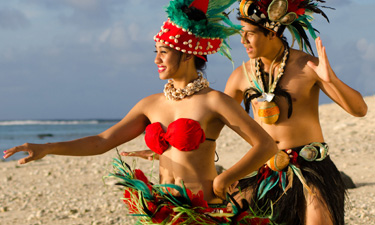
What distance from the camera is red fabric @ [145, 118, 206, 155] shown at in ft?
10.7

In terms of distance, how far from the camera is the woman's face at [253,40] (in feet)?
14.4

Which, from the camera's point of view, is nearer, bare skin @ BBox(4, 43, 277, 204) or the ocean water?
bare skin @ BBox(4, 43, 277, 204)

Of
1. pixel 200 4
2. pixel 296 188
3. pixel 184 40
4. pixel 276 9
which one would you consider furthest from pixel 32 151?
pixel 276 9

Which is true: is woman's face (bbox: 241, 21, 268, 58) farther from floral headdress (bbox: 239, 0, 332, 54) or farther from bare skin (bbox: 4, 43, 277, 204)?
bare skin (bbox: 4, 43, 277, 204)

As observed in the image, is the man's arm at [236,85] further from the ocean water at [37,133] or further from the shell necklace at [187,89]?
the ocean water at [37,133]

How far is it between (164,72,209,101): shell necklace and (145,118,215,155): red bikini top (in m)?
0.20

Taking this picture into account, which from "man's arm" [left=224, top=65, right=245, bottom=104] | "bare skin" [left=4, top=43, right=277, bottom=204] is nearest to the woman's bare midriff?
"bare skin" [left=4, top=43, right=277, bottom=204]

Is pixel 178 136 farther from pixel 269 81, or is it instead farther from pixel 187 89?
pixel 269 81

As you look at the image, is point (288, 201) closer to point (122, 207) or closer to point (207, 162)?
point (207, 162)

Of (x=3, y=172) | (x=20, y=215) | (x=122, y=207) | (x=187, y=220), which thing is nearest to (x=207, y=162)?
(x=187, y=220)

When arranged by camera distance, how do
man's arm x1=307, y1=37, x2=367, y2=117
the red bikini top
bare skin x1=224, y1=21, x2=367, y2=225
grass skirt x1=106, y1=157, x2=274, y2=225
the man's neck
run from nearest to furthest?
1. grass skirt x1=106, y1=157, x2=274, y2=225
2. the red bikini top
3. man's arm x1=307, y1=37, x2=367, y2=117
4. bare skin x1=224, y1=21, x2=367, y2=225
5. the man's neck

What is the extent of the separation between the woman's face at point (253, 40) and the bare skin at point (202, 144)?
104 centimetres

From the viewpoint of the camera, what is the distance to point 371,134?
13.9 m

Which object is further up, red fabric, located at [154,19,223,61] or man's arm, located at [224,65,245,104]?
red fabric, located at [154,19,223,61]
